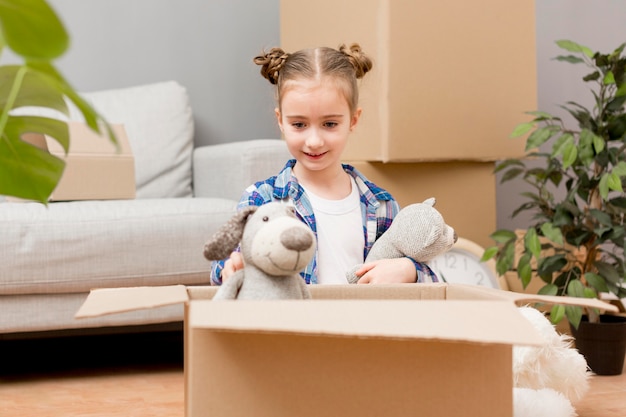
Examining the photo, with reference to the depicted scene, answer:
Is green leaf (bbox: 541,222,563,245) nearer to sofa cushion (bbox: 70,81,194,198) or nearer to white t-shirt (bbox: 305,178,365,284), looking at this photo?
white t-shirt (bbox: 305,178,365,284)

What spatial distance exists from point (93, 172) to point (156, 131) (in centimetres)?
48

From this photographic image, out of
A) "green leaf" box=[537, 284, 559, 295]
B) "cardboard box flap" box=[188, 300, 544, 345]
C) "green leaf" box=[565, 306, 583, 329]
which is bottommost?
"green leaf" box=[565, 306, 583, 329]

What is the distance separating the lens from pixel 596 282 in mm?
1880

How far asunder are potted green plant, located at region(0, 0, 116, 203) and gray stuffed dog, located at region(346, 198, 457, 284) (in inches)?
29.5

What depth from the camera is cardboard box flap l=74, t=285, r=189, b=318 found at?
1.95 feet

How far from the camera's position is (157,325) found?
6.01 feet

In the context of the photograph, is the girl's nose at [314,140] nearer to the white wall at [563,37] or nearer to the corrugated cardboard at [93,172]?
the corrugated cardboard at [93,172]

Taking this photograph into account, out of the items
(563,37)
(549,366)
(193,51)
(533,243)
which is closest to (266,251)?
(549,366)

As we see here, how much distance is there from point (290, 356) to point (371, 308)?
0.29 feet

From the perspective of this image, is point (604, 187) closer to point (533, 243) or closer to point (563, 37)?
point (533, 243)

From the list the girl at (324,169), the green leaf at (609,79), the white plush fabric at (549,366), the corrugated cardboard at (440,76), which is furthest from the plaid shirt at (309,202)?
the green leaf at (609,79)

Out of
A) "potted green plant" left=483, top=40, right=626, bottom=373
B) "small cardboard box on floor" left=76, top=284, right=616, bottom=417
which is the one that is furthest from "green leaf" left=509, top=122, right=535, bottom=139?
"small cardboard box on floor" left=76, top=284, right=616, bottom=417

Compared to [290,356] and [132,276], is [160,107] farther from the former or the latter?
[290,356]

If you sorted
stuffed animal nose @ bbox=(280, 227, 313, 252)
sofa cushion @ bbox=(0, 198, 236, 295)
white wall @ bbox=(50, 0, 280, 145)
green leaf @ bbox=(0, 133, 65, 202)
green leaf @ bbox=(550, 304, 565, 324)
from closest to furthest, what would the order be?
green leaf @ bbox=(0, 133, 65, 202), stuffed animal nose @ bbox=(280, 227, 313, 252), sofa cushion @ bbox=(0, 198, 236, 295), green leaf @ bbox=(550, 304, 565, 324), white wall @ bbox=(50, 0, 280, 145)
